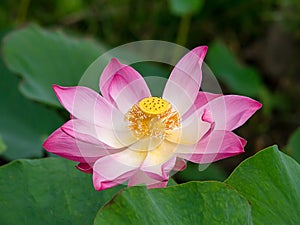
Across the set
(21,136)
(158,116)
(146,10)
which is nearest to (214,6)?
(146,10)

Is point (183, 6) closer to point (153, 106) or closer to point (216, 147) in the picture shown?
point (153, 106)

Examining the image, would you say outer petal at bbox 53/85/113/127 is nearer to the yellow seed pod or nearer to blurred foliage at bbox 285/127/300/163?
the yellow seed pod

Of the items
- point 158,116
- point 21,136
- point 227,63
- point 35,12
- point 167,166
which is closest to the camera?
point 167,166

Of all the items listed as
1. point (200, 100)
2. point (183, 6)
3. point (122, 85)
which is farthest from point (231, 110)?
point (183, 6)

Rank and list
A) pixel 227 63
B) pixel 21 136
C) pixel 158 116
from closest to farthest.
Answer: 1. pixel 158 116
2. pixel 21 136
3. pixel 227 63

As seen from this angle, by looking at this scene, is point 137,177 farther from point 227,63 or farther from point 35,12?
point 35,12

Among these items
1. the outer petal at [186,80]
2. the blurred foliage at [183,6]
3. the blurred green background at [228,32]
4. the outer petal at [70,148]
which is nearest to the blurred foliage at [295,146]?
the outer petal at [186,80]

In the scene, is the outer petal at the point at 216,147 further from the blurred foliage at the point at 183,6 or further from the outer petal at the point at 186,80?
the blurred foliage at the point at 183,6

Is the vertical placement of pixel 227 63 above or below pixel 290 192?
below

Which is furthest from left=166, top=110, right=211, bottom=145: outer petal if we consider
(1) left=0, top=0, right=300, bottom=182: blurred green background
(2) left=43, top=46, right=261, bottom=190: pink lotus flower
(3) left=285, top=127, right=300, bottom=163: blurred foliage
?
(1) left=0, top=0, right=300, bottom=182: blurred green background
